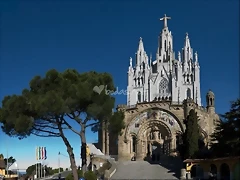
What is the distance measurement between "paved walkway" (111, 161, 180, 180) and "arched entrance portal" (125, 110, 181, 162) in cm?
491

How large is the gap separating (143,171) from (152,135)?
9.95m

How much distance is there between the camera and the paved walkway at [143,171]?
32984mm

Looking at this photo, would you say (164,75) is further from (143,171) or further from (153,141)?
(143,171)

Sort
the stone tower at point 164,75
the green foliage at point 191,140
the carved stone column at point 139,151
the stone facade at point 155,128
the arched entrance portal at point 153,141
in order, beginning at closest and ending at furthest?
the green foliage at point 191,140 → the stone facade at point 155,128 → the arched entrance portal at point 153,141 → the carved stone column at point 139,151 → the stone tower at point 164,75

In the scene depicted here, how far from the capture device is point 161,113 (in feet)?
143

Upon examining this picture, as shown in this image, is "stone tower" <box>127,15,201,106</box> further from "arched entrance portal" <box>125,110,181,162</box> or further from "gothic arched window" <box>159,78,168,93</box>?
"arched entrance portal" <box>125,110,181,162</box>

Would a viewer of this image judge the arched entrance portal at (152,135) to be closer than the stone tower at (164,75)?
Yes

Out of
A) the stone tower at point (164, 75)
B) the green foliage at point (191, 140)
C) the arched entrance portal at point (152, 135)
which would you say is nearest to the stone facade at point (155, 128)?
the arched entrance portal at point (152, 135)

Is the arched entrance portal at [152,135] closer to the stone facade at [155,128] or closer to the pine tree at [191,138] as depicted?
the stone facade at [155,128]

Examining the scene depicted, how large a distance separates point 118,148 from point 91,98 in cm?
2184

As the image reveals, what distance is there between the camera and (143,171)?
35.2 meters

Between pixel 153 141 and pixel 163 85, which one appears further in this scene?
pixel 163 85

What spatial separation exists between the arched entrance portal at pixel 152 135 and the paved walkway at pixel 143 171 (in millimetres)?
4915

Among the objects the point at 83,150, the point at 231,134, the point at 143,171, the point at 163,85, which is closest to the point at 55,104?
the point at 83,150
